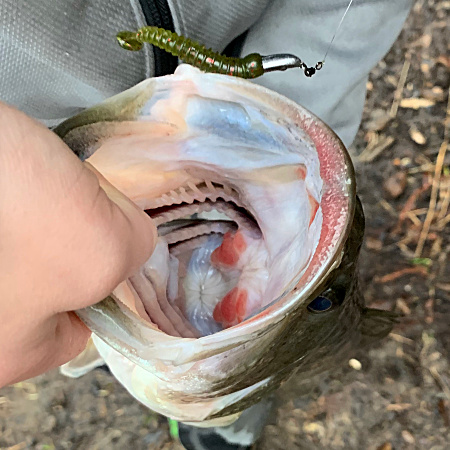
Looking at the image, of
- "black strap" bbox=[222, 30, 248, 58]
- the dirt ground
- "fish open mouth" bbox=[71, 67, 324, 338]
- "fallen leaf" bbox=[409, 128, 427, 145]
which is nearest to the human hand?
"fish open mouth" bbox=[71, 67, 324, 338]

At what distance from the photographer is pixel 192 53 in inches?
20.5

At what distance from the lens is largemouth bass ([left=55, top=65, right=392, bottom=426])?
475mm

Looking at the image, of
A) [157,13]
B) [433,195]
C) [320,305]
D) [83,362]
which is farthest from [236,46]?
[433,195]

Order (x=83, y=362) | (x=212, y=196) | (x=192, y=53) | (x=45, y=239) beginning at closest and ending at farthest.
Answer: (x=45, y=239) → (x=192, y=53) → (x=212, y=196) → (x=83, y=362)

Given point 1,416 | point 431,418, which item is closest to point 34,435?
point 1,416

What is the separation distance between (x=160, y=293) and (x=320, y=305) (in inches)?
10.4

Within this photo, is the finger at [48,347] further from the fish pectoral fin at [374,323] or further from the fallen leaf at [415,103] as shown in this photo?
the fallen leaf at [415,103]

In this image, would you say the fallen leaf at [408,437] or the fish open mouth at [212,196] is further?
the fallen leaf at [408,437]

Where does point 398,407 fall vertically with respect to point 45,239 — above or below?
below

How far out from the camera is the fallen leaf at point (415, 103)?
1.50m

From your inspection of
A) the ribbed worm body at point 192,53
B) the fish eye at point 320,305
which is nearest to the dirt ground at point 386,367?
the fish eye at point 320,305

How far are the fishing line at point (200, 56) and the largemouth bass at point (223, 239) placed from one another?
0.02 m

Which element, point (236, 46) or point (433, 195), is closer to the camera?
point (236, 46)

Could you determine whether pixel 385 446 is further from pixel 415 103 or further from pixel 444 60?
pixel 444 60
